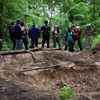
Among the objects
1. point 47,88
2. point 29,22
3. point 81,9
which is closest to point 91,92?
point 47,88

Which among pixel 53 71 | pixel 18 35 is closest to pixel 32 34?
pixel 18 35

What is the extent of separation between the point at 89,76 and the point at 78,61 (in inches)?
40.5

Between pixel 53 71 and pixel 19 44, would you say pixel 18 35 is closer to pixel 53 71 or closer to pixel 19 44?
pixel 19 44

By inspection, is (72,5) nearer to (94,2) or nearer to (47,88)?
(94,2)

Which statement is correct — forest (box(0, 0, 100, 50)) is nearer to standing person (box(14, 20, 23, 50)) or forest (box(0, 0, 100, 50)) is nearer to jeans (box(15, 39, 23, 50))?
jeans (box(15, 39, 23, 50))

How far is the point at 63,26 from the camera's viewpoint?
2786 centimetres

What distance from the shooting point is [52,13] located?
33.2 meters

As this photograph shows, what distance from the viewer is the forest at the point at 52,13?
23.6 m

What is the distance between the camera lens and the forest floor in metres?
14.1

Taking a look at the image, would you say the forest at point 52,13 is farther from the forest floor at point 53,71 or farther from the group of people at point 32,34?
the forest floor at point 53,71

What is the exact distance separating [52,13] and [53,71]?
17.9 meters

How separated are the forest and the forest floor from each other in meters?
4.71

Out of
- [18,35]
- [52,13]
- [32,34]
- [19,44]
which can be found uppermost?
[18,35]

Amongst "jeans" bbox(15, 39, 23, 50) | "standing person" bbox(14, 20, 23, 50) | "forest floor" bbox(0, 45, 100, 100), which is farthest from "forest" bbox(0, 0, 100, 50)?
"forest floor" bbox(0, 45, 100, 100)
